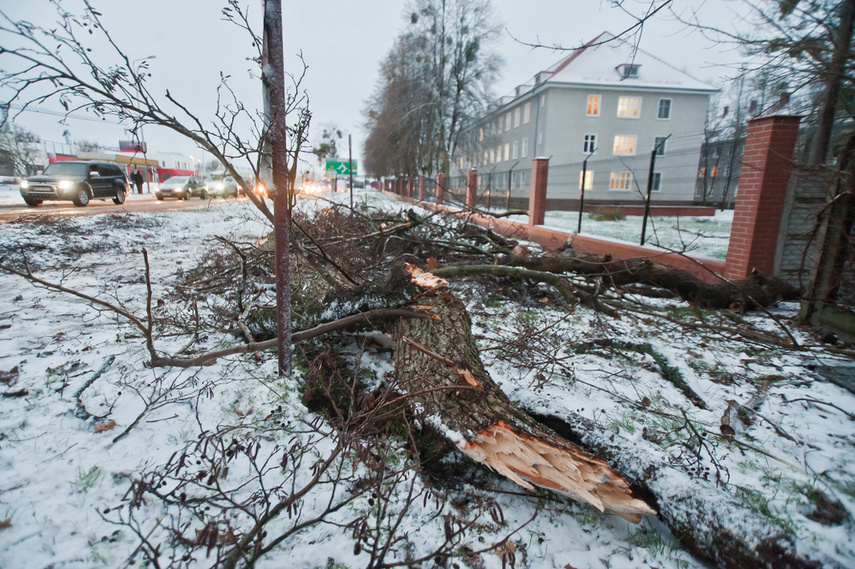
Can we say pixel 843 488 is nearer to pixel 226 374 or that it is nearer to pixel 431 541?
pixel 431 541

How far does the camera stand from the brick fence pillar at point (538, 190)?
9969mm

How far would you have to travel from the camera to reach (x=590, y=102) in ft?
91.6

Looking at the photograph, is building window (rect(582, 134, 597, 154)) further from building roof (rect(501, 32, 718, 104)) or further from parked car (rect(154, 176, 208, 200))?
parked car (rect(154, 176, 208, 200))

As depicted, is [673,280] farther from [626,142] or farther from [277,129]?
[626,142]

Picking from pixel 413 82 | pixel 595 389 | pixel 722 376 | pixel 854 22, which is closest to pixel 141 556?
pixel 595 389

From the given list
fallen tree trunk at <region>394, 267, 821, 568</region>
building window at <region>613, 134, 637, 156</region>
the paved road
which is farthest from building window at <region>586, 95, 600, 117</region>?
fallen tree trunk at <region>394, 267, 821, 568</region>

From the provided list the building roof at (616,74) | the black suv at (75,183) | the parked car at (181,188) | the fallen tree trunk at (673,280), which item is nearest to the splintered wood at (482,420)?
the fallen tree trunk at (673,280)

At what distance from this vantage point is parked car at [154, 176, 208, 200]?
20.7 metres

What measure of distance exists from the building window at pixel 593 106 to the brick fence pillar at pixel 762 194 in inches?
1027

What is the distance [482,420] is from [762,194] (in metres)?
5.37

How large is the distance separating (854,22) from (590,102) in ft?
90.0

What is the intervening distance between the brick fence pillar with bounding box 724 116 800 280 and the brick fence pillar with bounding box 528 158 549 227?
4954 millimetres

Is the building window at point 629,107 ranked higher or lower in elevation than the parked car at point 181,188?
higher

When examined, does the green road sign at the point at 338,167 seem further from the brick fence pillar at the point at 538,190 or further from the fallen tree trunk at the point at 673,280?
the fallen tree trunk at the point at 673,280
